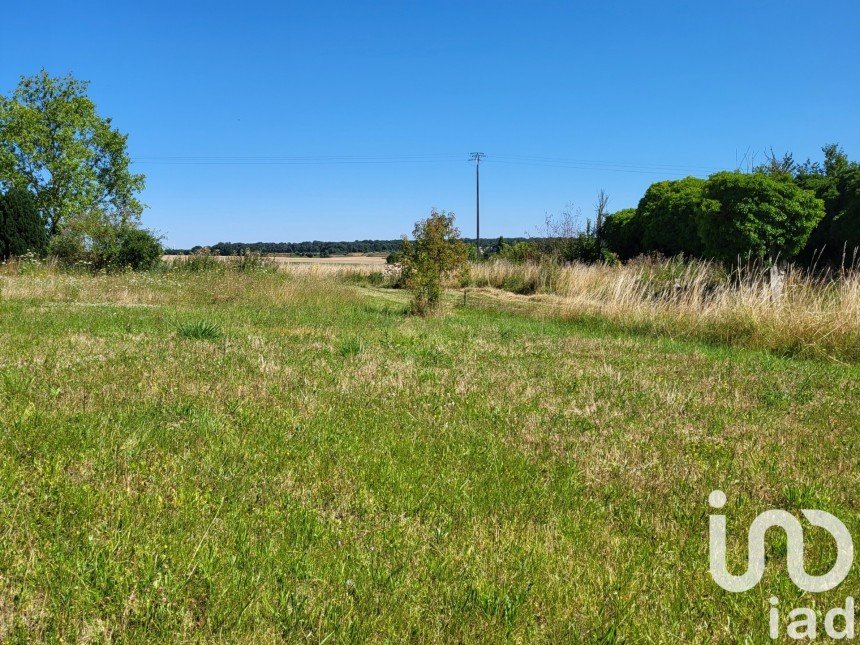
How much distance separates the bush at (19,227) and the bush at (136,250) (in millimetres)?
3493

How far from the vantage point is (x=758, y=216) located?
16.5 m

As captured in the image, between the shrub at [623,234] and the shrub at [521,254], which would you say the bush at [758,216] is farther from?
the shrub at [623,234]

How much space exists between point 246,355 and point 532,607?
18.8 feet

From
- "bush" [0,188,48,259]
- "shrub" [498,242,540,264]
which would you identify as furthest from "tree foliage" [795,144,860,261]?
"bush" [0,188,48,259]

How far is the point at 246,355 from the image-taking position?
7.74 m

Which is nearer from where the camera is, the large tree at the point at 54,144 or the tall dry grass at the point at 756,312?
the tall dry grass at the point at 756,312

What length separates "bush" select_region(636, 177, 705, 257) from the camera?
83.8ft

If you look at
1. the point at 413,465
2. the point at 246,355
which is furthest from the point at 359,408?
the point at 246,355

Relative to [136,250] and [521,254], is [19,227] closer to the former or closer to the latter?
[136,250]


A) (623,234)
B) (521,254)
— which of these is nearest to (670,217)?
(623,234)

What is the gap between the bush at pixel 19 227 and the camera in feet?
81.9

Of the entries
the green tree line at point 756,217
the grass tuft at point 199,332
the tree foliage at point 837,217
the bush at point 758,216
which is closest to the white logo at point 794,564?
the grass tuft at point 199,332

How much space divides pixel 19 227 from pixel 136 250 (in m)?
5.75

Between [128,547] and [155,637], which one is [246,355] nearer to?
[128,547]
